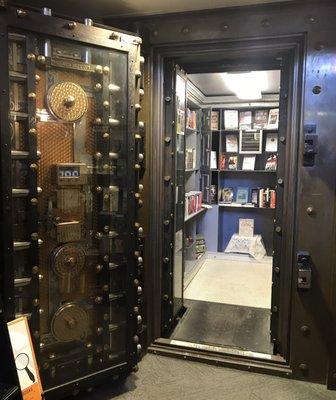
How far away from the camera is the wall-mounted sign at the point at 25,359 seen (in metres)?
1.52

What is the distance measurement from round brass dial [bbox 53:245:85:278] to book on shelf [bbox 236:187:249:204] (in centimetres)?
341

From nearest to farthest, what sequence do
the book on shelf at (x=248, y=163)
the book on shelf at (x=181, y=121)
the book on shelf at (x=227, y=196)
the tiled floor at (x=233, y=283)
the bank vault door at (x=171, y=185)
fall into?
the bank vault door at (x=171, y=185) < the book on shelf at (x=181, y=121) < the tiled floor at (x=233, y=283) < the book on shelf at (x=248, y=163) < the book on shelf at (x=227, y=196)

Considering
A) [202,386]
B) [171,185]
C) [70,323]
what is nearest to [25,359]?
[70,323]

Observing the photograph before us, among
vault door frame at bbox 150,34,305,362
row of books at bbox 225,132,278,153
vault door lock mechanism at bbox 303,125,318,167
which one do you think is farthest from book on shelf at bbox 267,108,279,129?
vault door lock mechanism at bbox 303,125,318,167

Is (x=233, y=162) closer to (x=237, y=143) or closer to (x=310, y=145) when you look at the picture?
(x=237, y=143)

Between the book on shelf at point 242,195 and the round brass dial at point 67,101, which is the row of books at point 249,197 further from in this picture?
the round brass dial at point 67,101

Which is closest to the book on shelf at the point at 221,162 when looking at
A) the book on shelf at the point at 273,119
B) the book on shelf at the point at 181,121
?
the book on shelf at the point at 273,119

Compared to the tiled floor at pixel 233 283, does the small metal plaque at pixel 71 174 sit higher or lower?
higher

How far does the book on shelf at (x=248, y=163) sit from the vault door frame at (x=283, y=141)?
2.57m

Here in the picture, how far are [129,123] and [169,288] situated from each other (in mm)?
1206

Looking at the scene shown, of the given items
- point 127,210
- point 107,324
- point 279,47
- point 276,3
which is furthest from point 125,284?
point 276,3

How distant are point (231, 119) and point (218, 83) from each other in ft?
2.87

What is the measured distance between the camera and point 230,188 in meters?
5.00

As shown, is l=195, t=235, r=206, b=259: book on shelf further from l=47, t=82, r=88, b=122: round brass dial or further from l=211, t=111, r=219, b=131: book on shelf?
l=47, t=82, r=88, b=122: round brass dial
